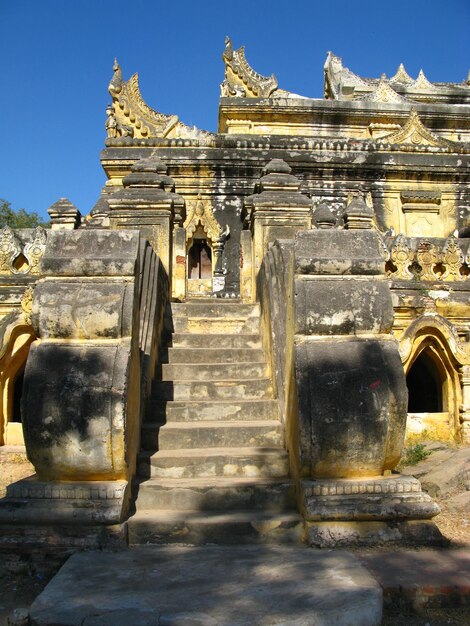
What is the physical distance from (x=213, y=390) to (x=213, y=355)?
0.58 m

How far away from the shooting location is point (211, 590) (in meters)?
3.01

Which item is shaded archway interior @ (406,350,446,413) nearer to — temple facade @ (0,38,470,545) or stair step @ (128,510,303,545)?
temple facade @ (0,38,470,545)

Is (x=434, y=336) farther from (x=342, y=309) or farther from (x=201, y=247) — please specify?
(x=201, y=247)

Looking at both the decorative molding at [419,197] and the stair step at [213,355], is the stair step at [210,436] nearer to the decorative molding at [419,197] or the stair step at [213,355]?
the stair step at [213,355]

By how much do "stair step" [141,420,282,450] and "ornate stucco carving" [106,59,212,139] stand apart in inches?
428

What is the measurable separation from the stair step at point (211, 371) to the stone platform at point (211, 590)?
2187 mm

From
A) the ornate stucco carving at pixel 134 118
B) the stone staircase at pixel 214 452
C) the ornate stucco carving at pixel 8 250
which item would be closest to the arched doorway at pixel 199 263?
the ornate stucco carving at pixel 134 118

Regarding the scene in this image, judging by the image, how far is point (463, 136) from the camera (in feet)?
57.8

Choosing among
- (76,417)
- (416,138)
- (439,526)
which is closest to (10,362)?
(76,417)

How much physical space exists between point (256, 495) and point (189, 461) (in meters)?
0.58

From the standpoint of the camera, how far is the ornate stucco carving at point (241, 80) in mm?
17844

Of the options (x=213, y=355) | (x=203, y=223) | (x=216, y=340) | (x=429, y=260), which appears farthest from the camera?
(x=203, y=223)

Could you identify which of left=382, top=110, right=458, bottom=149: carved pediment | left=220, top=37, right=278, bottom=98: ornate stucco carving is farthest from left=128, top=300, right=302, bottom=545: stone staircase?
left=220, top=37, right=278, bottom=98: ornate stucco carving

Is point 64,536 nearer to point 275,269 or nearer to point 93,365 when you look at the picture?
point 93,365
